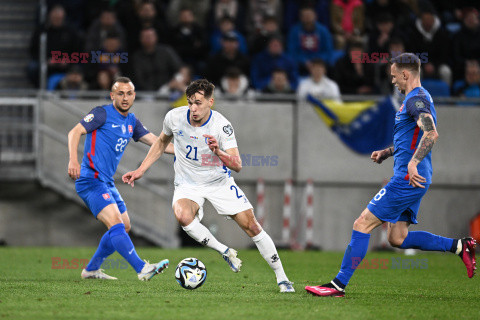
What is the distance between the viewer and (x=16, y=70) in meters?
19.7

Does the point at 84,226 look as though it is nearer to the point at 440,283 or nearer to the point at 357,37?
the point at 357,37

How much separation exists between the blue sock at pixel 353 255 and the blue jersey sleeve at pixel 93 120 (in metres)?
3.39

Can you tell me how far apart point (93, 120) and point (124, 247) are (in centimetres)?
164

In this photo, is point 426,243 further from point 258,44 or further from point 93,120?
point 258,44

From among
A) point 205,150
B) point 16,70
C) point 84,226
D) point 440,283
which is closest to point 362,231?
point 205,150

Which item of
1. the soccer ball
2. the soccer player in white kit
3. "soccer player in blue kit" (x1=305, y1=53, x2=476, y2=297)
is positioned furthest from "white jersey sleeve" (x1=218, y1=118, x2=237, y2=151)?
"soccer player in blue kit" (x1=305, y1=53, x2=476, y2=297)

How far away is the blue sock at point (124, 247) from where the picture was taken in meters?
9.48

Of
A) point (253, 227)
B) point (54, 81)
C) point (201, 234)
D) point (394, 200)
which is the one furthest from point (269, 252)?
point (54, 81)

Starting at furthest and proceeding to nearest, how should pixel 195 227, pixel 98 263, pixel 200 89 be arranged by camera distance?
pixel 98 263 < pixel 195 227 < pixel 200 89

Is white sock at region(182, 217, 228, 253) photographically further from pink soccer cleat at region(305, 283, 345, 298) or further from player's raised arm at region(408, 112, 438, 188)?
player's raised arm at region(408, 112, 438, 188)

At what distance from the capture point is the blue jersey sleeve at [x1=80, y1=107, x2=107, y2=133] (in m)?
10.2

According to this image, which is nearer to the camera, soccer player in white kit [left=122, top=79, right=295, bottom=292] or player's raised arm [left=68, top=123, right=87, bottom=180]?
soccer player in white kit [left=122, top=79, right=295, bottom=292]

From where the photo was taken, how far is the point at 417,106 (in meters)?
8.44

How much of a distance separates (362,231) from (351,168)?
9.30m
